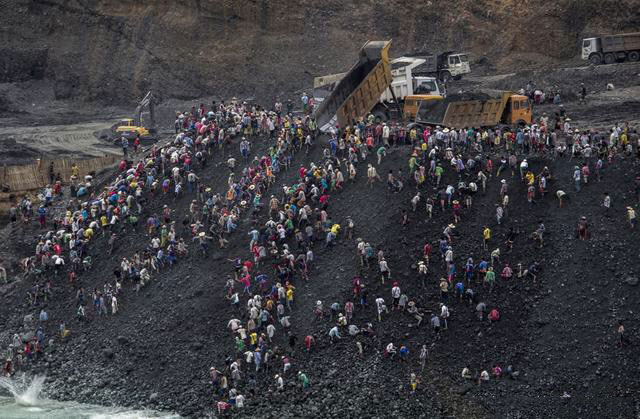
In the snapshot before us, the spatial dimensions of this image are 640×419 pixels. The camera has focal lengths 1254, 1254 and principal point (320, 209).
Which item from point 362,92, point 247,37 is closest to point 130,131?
point 247,37

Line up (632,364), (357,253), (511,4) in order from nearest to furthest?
(632,364) → (357,253) → (511,4)

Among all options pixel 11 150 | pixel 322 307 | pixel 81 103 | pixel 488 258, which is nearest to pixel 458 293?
pixel 488 258

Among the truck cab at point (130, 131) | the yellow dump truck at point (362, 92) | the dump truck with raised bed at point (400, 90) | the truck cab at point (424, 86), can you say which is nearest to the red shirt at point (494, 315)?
the yellow dump truck at point (362, 92)

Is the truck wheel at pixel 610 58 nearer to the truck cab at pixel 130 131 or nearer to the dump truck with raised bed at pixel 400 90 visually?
the dump truck with raised bed at pixel 400 90

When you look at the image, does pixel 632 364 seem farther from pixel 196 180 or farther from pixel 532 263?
pixel 196 180

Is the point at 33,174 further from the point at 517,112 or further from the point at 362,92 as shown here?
the point at 517,112
